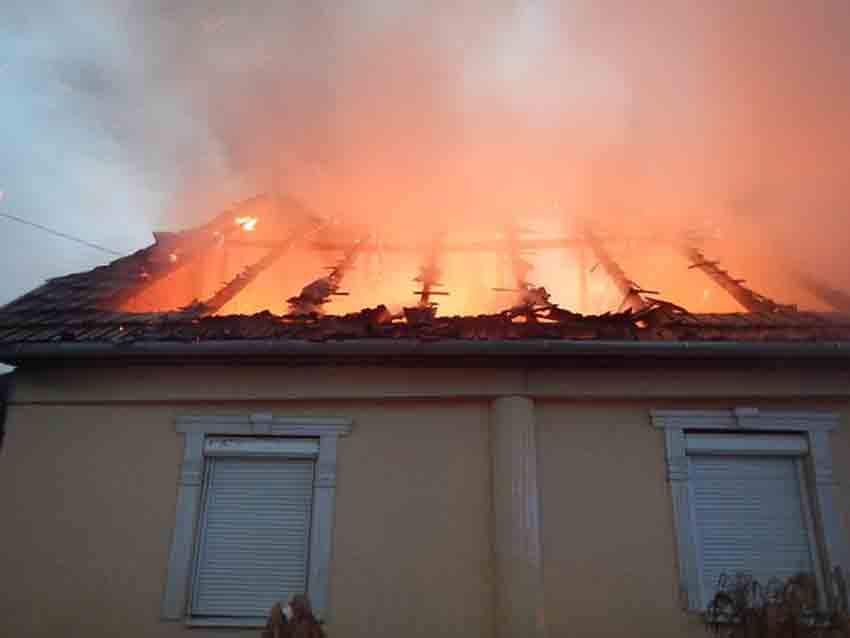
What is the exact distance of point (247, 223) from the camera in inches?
356

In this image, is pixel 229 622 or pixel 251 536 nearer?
pixel 229 622

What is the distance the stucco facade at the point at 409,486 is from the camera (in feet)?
16.5

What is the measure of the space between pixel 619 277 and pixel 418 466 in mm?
2852

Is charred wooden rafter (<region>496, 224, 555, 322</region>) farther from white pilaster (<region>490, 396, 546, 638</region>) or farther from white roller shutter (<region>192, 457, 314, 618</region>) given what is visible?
white roller shutter (<region>192, 457, 314, 618</region>)

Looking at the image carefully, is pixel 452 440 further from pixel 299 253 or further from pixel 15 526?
pixel 299 253

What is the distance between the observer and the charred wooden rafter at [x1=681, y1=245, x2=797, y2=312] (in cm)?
595

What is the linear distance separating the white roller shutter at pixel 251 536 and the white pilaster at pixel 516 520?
1435 millimetres

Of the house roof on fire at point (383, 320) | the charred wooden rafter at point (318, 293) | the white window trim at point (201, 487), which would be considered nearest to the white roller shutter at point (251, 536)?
the white window trim at point (201, 487)

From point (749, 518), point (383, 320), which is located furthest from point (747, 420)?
point (383, 320)

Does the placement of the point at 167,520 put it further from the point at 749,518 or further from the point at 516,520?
the point at 749,518

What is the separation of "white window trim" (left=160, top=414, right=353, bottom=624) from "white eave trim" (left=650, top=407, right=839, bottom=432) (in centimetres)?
247

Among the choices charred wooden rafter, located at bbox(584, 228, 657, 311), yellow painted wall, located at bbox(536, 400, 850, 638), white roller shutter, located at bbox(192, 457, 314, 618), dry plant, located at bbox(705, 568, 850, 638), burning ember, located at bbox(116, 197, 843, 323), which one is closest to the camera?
dry plant, located at bbox(705, 568, 850, 638)

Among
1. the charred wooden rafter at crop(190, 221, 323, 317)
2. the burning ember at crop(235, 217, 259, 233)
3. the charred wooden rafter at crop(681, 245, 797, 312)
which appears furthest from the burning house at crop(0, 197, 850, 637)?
the burning ember at crop(235, 217, 259, 233)

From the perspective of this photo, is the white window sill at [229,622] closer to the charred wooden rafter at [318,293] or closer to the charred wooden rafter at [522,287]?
the charred wooden rafter at [318,293]
